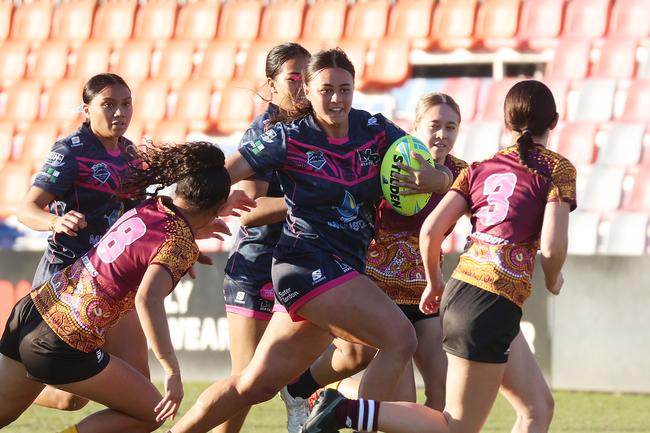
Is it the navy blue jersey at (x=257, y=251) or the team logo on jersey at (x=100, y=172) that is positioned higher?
the team logo on jersey at (x=100, y=172)

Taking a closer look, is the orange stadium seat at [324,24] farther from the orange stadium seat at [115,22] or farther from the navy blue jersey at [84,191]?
the navy blue jersey at [84,191]

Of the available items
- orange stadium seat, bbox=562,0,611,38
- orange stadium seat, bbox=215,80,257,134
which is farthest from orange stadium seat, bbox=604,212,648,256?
orange stadium seat, bbox=215,80,257,134

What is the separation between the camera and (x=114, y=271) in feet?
16.3

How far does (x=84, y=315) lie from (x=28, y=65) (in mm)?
13000

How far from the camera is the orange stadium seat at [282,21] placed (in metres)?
15.8

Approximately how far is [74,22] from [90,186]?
11932 millimetres

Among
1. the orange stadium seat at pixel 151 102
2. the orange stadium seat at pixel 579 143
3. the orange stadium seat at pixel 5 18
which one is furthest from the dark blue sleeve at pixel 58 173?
the orange stadium seat at pixel 5 18

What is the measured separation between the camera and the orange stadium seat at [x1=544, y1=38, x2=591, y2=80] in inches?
545

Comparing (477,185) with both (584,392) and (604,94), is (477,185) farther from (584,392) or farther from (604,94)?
(604,94)

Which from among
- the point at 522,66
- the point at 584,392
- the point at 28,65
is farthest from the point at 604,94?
the point at 28,65

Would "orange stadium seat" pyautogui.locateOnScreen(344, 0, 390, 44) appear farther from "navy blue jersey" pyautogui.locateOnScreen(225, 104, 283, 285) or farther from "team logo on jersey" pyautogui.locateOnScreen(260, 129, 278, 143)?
"team logo on jersey" pyautogui.locateOnScreen(260, 129, 278, 143)

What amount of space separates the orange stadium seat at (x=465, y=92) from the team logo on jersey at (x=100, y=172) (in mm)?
8411

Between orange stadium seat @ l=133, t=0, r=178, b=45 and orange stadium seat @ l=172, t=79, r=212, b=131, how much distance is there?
119cm

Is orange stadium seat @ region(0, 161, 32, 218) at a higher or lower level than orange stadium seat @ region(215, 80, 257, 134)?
lower
